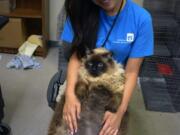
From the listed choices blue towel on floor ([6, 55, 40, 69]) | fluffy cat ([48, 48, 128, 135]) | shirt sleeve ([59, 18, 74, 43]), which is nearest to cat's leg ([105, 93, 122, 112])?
fluffy cat ([48, 48, 128, 135])

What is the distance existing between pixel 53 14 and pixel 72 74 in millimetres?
1698

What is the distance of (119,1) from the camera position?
118 centimetres

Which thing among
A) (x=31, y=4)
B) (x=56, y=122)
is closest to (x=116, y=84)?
(x=56, y=122)

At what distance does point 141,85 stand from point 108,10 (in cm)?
125

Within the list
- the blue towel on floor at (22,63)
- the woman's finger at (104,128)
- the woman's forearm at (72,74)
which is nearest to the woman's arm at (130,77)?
the woman's finger at (104,128)

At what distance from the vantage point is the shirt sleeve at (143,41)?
1.19 metres

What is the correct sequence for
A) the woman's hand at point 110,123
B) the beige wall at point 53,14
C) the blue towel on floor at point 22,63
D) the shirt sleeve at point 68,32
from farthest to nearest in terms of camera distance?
1. the beige wall at point 53,14
2. the blue towel on floor at point 22,63
3. the shirt sleeve at point 68,32
4. the woman's hand at point 110,123

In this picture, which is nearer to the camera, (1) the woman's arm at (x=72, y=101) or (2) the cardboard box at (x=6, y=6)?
(1) the woman's arm at (x=72, y=101)

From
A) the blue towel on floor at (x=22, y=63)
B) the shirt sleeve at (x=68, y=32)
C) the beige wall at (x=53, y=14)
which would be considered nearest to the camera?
the shirt sleeve at (x=68, y=32)

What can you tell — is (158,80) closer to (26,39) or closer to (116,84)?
(116,84)

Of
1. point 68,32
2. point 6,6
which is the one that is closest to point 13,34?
point 6,6

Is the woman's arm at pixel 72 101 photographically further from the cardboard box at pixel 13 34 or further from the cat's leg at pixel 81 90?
the cardboard box at pixel 13 34

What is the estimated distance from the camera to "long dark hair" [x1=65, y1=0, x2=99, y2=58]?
3.92 ft

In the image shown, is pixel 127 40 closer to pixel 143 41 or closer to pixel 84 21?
pixel 143 41
